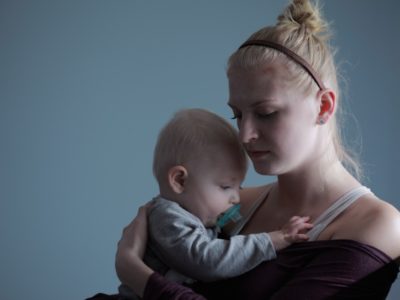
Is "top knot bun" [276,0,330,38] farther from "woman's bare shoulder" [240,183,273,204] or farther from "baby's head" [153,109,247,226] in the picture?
"woman's bare shoulder" [240,183,273,204]

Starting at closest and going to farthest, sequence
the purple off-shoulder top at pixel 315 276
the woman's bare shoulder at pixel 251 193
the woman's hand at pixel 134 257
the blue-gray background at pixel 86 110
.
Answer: the purple off-shoulder top at pixel 315 276
the woman's hand at pixel 134 257
the woman's bare shoulder at pixel 251 193
the blue-gray background at pixel 86 110

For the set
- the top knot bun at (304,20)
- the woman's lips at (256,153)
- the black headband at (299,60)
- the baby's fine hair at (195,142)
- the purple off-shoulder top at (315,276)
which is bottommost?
the purple off-shoulder top at (315,276)

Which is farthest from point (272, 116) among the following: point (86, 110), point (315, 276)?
point (86, 110)

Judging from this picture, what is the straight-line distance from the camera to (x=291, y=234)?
4.44ft

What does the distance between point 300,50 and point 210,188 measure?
375 mm

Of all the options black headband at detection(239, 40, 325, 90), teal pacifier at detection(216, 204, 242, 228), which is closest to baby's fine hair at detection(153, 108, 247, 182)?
teal pacifier at detection(216, 204, 242, 228)

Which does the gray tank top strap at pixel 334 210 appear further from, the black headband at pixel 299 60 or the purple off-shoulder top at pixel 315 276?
the black headband at pixel 299 60

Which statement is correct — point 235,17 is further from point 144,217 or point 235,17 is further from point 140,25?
point 144,217

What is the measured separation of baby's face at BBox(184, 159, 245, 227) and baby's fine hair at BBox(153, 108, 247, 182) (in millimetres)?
21

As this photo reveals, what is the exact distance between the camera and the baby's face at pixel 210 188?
1411 mm

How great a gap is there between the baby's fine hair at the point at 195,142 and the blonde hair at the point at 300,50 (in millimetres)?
130

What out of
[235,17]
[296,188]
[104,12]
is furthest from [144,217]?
[235,17]

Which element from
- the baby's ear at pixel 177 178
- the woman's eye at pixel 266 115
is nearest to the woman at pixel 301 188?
the woman's eye at pixel 266 115

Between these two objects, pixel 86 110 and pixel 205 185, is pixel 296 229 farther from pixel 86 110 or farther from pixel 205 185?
pixel 86 110
